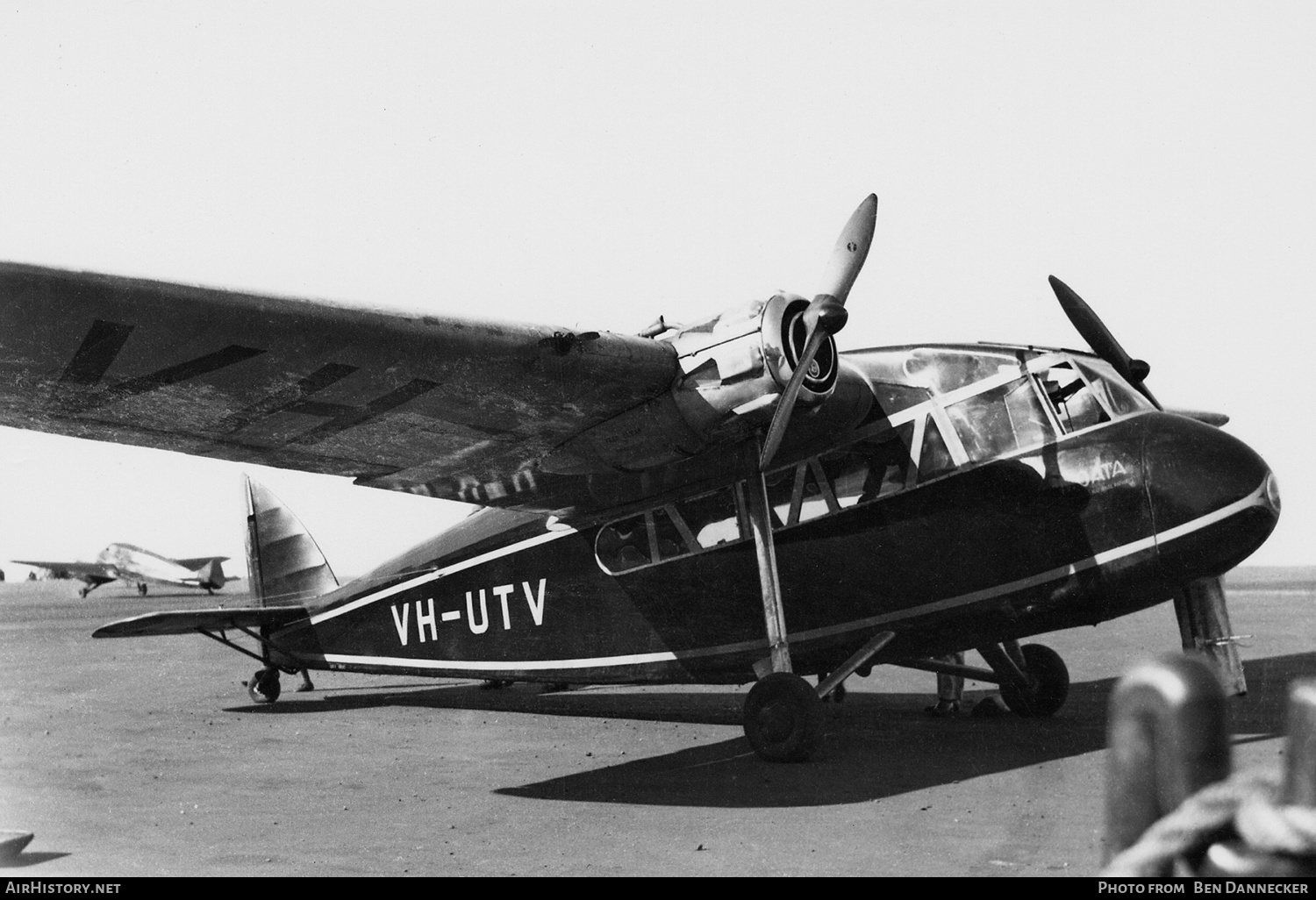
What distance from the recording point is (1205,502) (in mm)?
8062

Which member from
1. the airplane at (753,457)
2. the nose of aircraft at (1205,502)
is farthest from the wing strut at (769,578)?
the nose of aircraft at (1205,502)

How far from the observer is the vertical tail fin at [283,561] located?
15.4m

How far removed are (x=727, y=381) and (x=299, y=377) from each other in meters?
3.07

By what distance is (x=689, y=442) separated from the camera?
9.13 metres

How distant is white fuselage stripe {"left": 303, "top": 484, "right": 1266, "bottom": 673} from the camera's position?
811 centimetres

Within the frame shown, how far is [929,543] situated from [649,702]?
5685mm

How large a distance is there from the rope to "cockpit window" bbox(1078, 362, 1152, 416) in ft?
26.5

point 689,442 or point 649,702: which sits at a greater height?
point 689,442

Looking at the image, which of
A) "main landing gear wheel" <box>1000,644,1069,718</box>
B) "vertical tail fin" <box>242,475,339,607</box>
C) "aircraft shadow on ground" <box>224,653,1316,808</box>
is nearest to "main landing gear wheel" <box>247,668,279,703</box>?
"aircraft shadow on ground" <box>224,653,1316,808</box>

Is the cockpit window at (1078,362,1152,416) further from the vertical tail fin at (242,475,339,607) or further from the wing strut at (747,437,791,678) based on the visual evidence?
the vertical tail fin at (242,475,339,607)

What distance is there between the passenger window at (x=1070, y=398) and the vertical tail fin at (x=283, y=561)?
996 centimetres

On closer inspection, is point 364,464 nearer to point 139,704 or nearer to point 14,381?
point 14,381

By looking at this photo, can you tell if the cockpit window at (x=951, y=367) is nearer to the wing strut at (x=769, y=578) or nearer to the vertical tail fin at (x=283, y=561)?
the wing strut at (x=769, y=578)
